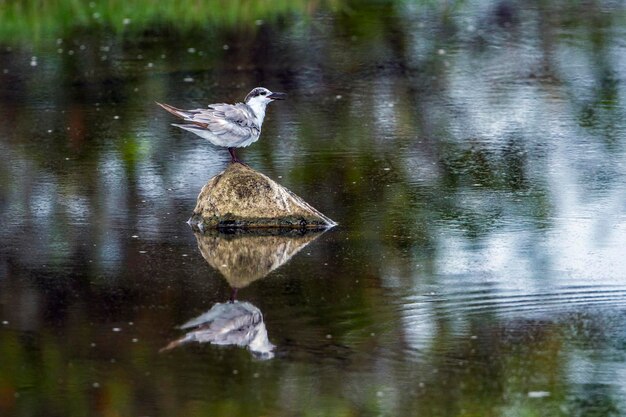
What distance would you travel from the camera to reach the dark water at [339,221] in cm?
725

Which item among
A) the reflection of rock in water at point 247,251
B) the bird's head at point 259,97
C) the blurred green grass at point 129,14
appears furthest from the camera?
the blurred green grass at point 129,14

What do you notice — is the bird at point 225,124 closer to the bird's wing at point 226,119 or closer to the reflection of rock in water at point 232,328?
the bird's wing at point 226,119

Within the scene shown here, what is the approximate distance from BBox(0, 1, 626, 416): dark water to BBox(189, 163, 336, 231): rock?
216mm

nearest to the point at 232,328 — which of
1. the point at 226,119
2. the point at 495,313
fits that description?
the point at 495,313

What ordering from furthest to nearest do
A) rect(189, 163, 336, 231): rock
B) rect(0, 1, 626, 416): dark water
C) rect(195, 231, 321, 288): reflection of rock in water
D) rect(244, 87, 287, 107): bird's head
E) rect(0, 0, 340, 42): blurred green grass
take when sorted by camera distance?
rect(0, 0, 340, 42): blurred green grass < rect(244, 87, 287, 107): bird's head < rect(189, 163, 336, 231): rock < rect(195, 231, 321, 288): reflection of rock in water < rect(0, 1, 626, 416): dark water

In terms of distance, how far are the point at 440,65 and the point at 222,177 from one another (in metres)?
5.66

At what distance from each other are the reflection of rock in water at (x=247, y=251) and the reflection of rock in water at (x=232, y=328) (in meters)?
0.55

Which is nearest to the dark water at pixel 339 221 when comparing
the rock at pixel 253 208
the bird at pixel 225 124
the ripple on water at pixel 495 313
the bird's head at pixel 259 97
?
the ripple on water at pixel 495 313

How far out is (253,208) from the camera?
33.5 feet

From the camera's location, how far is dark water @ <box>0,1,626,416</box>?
7.25 metres

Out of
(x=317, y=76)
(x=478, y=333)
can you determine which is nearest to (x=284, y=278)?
(x=478, y=333)

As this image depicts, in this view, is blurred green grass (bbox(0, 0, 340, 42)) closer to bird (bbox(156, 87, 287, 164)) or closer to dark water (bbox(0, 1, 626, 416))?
dark water (bbox(0, 1, 626, 416))

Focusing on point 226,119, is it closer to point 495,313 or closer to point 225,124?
point 225,124

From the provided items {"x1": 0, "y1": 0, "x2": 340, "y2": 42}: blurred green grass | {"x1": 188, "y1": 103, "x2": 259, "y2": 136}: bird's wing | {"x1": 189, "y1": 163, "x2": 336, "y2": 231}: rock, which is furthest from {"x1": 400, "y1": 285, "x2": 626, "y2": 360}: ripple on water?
{"x1": 0, "y1": 0, "x2": 340, "y2": 42}: blurred green grass
